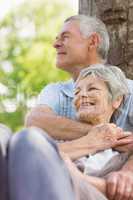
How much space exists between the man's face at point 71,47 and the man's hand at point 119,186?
1231 millimetres

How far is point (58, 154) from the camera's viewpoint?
151cm

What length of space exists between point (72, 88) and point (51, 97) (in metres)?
0.12

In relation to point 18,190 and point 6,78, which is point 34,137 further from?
point 6,78

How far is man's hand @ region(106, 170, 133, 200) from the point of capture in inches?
79.6

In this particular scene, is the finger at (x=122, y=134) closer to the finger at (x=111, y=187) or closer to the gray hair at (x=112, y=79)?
the gray hair at (x=112, y=79)

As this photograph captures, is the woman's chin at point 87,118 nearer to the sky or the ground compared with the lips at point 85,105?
nearer to the ground

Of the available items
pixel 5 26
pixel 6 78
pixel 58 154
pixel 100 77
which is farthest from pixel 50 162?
pixel 5 26

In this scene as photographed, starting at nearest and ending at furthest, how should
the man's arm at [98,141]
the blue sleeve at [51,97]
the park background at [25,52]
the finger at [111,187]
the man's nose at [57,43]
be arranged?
the finger at [111,187] < the man's arm at [98,141] < the blue sleeve at [51,97] < the man's nose at [57,43] < the park background at [25,52]

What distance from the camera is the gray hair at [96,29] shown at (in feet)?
10.9

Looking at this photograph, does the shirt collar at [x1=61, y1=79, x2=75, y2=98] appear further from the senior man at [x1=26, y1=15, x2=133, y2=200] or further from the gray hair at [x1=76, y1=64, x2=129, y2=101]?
the gray hair at [x1=76, y1=64, x2=129, y2=101]

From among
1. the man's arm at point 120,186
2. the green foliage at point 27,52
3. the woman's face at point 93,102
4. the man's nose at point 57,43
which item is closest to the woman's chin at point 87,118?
the woman's face at point 93,102

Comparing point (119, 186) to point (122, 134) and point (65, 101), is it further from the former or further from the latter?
point (65, 101)

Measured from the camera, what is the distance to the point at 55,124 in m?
2.88

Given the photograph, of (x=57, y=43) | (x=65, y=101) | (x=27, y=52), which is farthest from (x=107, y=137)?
(x=27, y=52)
